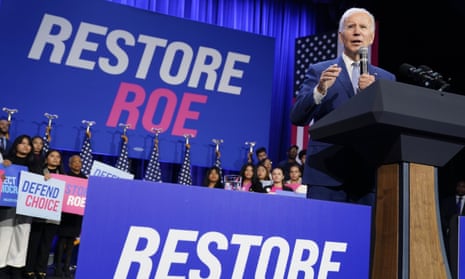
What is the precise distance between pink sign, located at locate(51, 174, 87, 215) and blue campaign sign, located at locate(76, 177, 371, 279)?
13.6 ft

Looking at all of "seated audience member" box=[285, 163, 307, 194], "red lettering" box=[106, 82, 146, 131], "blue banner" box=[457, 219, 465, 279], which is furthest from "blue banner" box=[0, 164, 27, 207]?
"blue banner" box=[457, 219, 465, 279]

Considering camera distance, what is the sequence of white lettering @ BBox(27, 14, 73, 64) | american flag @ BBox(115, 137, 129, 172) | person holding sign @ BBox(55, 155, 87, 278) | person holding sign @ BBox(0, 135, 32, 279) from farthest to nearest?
Result: american flag @ BBox(115, 137, 129, 172) < white lettering @ BBox(27, 14, 73, 64) < person holding sign @ BBox(55, 155, 87, 278) < person holding sign @ BBox(0, 135, 32, 279)

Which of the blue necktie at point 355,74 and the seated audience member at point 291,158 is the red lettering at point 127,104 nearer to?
the seated audience member at point 291,158

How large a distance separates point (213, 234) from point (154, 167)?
20.3 feet

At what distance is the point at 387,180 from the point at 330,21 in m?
9.01

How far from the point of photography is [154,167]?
7438 millimetres

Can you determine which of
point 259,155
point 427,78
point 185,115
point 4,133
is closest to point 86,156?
point 4,133

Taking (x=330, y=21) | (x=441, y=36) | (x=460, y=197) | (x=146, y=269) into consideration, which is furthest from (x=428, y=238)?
(x=330, y=21)

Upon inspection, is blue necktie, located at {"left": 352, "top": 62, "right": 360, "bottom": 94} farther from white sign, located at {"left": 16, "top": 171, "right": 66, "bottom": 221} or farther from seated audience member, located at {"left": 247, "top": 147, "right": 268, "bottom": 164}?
seated audience member, located at {"left": 247, "top": 147, "right": 268, "bottom": 164}

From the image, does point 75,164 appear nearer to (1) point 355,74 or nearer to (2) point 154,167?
(2) point 154,167

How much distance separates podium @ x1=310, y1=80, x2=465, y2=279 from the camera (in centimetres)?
136

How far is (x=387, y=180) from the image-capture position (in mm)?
1445

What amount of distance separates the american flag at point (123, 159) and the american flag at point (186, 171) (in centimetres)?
73

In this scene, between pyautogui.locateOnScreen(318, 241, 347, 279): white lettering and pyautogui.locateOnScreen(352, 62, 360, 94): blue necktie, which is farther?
pyautogui.locateOnScreen(352, 62, 360, 94): blue necktie
